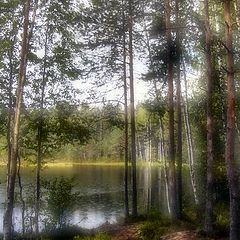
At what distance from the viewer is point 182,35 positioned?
19.6 meters

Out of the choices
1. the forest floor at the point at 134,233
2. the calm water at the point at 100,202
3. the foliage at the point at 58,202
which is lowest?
the calm water at the point at 100,202

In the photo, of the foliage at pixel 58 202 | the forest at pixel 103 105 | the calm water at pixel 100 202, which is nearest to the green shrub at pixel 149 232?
the forest at pixel 103 105

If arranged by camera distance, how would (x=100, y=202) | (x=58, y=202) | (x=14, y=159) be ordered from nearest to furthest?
(x=14, y=159) < (x=58, y=202) < (x=100, y=202)

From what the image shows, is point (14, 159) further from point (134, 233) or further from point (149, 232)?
point (134, 233)

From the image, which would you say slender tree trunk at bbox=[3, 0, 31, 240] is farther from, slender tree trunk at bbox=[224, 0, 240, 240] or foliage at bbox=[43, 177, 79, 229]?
slender tree trunk at bbox=[224, 0, 240, 240]

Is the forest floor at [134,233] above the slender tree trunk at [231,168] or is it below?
below

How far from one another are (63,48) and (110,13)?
346 cm

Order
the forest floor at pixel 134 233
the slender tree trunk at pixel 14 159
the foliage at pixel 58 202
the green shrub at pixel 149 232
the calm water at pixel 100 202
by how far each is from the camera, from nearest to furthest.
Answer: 1. the slender tree trunk at pixel 14 159
2. the forest floor at pixel 134 233
3. the green shrub at pixel 149 232
4. the foliage at pixel 58 202
5. the calm water at pixel 100 202

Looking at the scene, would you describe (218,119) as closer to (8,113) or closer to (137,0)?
(137,0)

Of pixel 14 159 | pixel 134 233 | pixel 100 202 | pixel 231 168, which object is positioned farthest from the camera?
pixel 100 202

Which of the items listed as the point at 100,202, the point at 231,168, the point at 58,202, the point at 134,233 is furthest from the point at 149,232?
the point at 100,202

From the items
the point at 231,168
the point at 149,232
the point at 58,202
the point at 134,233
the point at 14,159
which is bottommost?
the point at 134,233

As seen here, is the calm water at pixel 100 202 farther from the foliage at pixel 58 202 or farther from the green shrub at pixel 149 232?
the green shrub at pixel 149 232

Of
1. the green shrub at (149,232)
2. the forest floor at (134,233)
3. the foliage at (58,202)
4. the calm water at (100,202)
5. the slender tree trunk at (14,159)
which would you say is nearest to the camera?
the slender tree trunk at (14,159)
